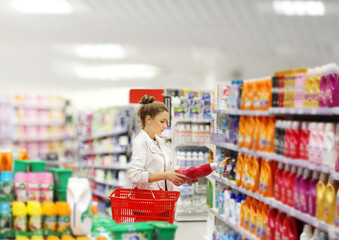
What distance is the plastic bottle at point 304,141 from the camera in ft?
9.67

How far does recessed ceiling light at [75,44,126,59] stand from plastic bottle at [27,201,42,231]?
8.34m

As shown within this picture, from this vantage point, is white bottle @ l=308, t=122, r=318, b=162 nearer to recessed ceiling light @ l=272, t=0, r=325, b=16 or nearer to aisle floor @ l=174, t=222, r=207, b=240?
aisle floor @ l=174, t=222, r=207, b=240

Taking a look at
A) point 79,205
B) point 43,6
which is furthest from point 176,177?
point 43,6

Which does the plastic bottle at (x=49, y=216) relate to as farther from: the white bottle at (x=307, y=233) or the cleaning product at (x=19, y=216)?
the white bottle at (x=307, y=233)

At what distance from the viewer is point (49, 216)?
596 cm

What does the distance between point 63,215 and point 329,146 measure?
429 cm

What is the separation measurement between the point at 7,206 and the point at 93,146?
6.29 metres

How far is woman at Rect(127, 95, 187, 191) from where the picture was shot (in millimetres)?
3695

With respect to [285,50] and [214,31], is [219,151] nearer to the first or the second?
[214,31]

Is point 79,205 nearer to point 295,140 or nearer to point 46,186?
point 46,186

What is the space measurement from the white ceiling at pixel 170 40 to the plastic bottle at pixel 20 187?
465cm

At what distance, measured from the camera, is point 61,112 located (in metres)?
14.0

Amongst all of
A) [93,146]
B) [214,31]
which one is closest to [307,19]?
[214,31]

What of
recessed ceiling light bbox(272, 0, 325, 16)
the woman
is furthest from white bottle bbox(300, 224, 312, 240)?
recessed ceiling light bbox(272, 0, 325, 16)
